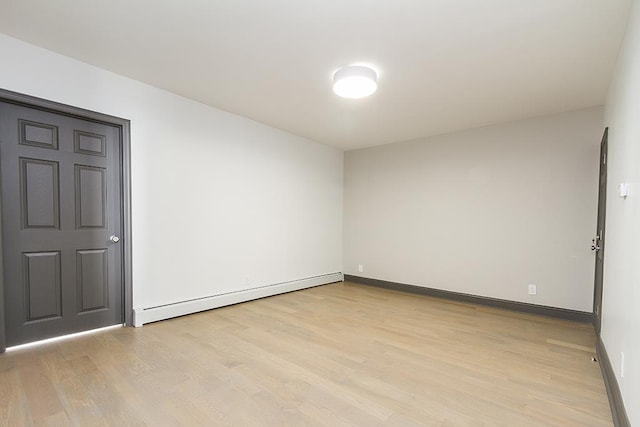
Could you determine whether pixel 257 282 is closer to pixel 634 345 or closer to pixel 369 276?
pixel 369 276

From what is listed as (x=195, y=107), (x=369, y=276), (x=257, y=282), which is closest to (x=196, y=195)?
(x=195, y=107)

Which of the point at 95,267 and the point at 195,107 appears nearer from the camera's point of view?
the point at 95,267

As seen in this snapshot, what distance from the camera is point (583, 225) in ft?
12.0

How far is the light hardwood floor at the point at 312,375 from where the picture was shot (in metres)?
1.82

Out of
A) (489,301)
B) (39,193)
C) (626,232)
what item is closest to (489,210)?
(489,301)

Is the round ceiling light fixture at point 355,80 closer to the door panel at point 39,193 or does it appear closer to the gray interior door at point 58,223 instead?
the gray interior door at point 58,223

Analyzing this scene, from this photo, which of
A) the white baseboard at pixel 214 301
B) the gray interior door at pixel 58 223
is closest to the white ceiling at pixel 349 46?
the gray interior door at pixel 58 223

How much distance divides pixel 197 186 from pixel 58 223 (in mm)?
1372

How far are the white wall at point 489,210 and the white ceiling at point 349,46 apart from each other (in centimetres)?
64

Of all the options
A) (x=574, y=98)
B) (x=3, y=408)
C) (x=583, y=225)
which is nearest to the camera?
(x=3, y=408)

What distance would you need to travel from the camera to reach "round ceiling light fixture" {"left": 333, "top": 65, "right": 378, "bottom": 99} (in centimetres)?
276

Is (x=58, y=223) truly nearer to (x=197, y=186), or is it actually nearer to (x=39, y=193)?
(x=39, y=193)

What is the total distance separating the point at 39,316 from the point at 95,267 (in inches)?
22.0

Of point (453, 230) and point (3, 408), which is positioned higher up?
point (453, 230)
